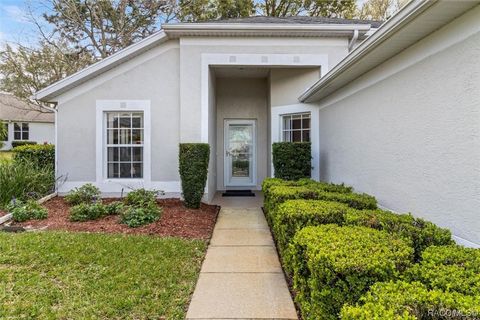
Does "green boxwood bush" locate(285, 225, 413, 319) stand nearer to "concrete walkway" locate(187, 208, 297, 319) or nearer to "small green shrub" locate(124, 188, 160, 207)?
"concrete walkway" locate(187, 208, 297, 319)

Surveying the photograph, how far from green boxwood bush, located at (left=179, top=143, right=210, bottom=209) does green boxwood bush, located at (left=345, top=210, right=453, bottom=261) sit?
14.8 feet

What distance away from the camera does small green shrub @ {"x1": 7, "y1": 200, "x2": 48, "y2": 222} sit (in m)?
6.42

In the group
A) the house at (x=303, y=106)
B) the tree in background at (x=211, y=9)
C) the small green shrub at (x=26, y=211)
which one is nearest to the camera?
the house at (x=303, y=106)

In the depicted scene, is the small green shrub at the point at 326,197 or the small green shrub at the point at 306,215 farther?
the small green shrub at the point at 326,197

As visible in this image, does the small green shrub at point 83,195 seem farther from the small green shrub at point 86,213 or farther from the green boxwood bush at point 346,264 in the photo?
the green boxwood bush at point 346,264

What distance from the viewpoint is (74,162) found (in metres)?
8.81

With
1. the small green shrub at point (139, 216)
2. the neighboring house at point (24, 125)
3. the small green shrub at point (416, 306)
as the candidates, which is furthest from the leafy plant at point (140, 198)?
the neighboring house at point (24, 125)

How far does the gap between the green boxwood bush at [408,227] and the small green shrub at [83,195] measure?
22.0ft

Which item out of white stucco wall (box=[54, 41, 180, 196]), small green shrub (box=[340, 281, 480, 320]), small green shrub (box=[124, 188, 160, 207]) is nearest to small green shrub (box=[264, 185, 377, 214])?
small green shrub (box=[340, 281, 480, 320])

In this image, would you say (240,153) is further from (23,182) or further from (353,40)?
(23,182)

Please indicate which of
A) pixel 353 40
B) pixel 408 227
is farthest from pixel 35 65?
pixel 408 227

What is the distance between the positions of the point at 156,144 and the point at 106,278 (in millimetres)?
5300

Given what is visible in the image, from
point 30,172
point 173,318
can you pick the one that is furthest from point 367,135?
point 30,172

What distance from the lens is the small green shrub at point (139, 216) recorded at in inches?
241
